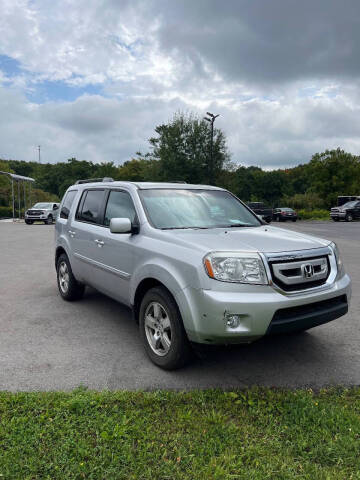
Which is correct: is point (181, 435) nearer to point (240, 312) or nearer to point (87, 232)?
point (240, 312)

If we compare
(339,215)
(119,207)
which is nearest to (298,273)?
(119,207)

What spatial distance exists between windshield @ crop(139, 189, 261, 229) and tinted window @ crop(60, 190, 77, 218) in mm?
2039

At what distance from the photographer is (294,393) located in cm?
332

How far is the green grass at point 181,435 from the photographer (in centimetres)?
241

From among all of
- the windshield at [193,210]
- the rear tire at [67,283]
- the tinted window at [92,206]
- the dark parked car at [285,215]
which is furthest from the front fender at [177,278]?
the dark parked car at [285,215]

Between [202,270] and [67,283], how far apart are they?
3513 millimetres

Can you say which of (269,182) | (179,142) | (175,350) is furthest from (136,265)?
(269,182)

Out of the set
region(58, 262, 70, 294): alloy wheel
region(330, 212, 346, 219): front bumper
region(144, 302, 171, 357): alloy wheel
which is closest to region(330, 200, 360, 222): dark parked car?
region(330, 212, 346, 219): front bumper

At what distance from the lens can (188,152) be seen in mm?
44688

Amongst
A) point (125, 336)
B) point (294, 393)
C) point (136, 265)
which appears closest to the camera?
point (294, 393)

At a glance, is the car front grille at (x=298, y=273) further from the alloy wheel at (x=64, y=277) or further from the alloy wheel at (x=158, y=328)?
the alloy wheel at (x=64, y=277)

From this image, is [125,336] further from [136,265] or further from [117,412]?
[117,412]

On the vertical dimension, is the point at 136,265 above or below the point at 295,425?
above

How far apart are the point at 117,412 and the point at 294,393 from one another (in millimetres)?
1445
